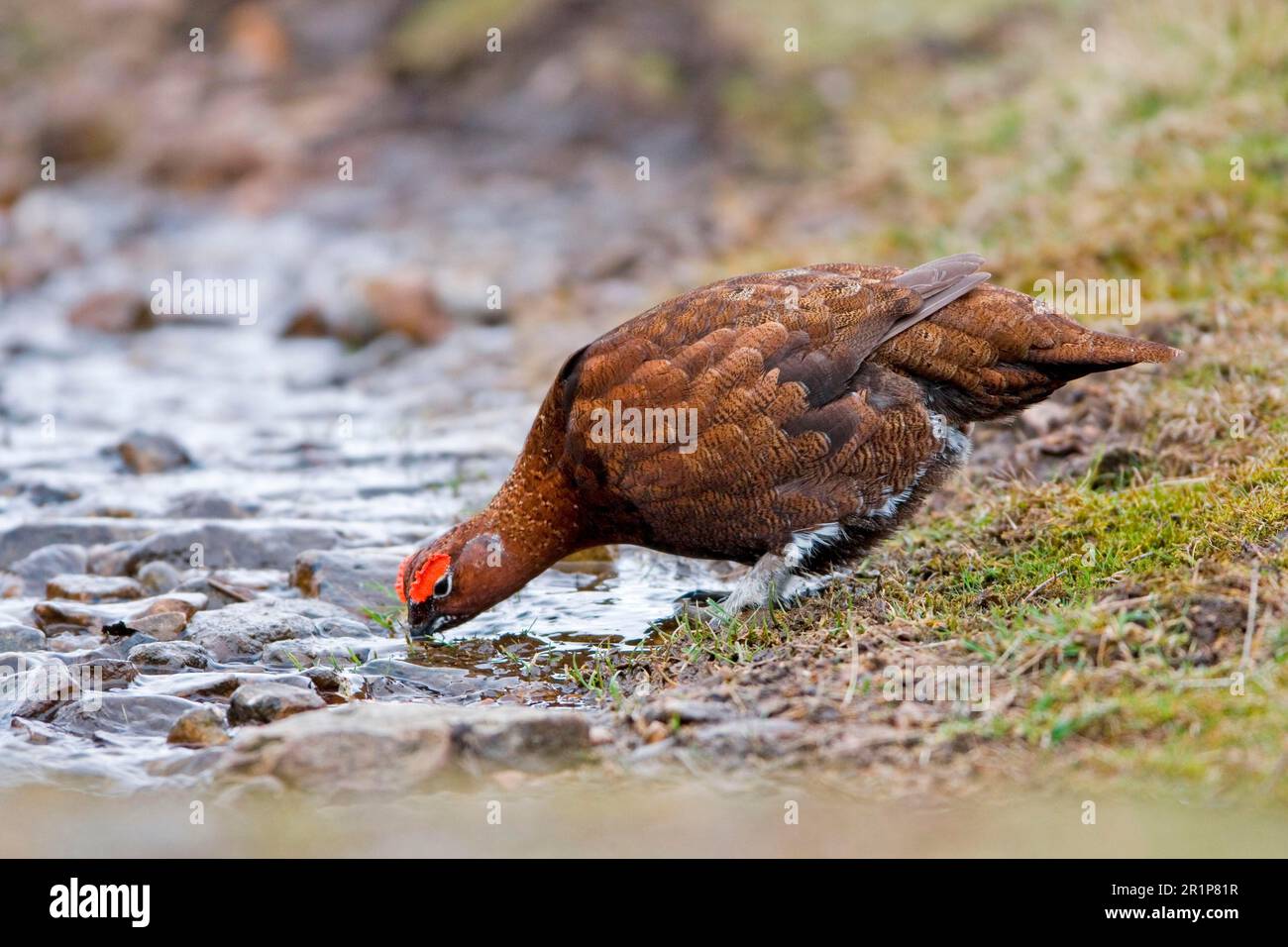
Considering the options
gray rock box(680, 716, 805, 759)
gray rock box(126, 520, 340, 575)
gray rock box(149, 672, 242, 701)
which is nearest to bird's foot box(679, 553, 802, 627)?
gray rock box(680, 716, 805, 759)

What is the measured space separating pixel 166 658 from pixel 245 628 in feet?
1.26

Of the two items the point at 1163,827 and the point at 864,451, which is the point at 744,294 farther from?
the point at 1163,827

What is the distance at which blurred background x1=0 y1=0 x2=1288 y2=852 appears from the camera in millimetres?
7602

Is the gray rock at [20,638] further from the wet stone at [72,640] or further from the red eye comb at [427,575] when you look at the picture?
the red eye comb at [427,575]

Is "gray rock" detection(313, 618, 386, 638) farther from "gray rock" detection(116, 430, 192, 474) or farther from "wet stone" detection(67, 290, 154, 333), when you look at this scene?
"wet stone" detection(67, 290, 154, 333)

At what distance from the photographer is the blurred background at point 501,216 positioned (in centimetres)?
760

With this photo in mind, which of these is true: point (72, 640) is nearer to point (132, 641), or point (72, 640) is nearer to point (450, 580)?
point (132, 641)

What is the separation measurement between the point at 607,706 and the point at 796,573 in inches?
45.4

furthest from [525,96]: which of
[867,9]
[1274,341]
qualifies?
[1274,341]

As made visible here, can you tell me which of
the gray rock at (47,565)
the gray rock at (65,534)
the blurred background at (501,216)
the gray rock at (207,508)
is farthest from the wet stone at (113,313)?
the gray rock at (47,565)

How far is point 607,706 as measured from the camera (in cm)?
539

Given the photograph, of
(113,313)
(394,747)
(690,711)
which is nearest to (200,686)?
(394,747)

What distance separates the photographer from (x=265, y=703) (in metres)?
5.31

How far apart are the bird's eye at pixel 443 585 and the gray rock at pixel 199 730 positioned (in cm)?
116
